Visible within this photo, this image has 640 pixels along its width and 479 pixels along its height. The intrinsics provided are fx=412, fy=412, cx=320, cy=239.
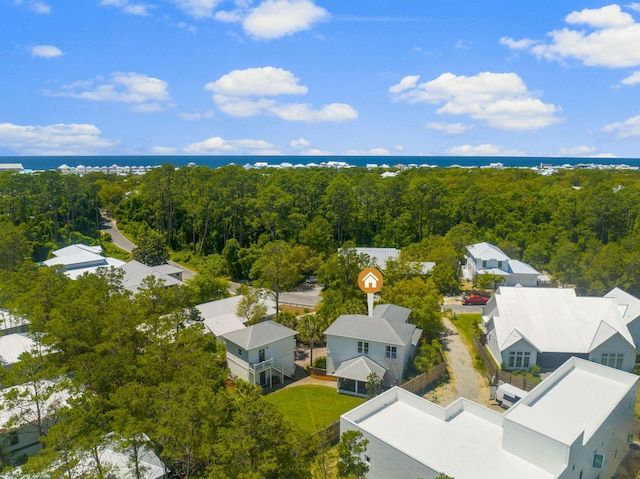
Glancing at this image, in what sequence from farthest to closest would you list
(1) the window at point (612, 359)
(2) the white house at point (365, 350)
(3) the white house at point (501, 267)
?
(3) the white house at point (501, 267) < (1) the window at point (612, 359) < (2) the white house at point (365, 350)

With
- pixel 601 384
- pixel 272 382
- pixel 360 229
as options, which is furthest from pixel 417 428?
pixel 360 229

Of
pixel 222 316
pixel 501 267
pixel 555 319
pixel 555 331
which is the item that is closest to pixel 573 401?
pixel 555 331

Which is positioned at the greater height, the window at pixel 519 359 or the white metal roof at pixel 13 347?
the white metal roof at pixel 13 347

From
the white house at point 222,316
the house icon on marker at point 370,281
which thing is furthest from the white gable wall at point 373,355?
the white house at point 222,316

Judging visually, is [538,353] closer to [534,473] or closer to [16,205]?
[534,473]

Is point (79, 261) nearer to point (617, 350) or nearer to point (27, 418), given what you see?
point (27, 418)

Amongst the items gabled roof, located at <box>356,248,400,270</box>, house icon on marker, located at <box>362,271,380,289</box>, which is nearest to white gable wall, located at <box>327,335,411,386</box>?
house icon on marker, located at <box>362,271,380,289</box>

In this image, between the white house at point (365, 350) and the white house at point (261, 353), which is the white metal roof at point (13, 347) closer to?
the white house at point (261, 353)
